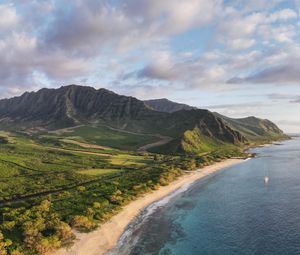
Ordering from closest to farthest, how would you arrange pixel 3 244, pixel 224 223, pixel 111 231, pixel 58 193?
pixel 3 244 → pixel 111 231 → pixel 224 223 → pixel 58 193

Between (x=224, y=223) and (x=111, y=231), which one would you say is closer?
(x=111, y=231)

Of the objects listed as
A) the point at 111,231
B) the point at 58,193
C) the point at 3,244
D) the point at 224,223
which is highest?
the point at 58,193

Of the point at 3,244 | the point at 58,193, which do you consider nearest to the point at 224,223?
the point at 3,244

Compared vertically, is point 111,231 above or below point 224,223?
below

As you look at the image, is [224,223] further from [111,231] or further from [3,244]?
[3,244]

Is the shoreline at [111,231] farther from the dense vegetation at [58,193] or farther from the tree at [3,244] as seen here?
the tree at [3,244]

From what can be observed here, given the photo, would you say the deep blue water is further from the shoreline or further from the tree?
the tree

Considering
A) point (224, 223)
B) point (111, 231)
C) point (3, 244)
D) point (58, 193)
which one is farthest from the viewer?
point (58, 193)

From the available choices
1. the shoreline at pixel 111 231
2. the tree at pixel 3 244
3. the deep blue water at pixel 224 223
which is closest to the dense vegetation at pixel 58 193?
the tree at pixel 3 244
